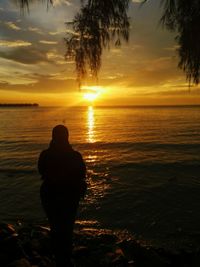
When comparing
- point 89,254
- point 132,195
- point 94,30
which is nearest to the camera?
point 94,30

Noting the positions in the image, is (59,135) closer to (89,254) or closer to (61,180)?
(61,180)

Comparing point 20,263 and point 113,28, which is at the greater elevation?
point 113,28

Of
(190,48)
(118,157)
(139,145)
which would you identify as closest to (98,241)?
(190,48)

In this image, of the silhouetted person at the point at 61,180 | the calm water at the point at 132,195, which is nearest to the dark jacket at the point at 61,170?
the silhouetted person at the point at 61,180

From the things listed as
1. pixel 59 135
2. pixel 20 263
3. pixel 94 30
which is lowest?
pixel 20 263

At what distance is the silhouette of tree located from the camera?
3908mm

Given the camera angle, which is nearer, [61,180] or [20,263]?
[61,180]

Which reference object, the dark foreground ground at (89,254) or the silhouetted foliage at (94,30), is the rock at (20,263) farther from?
the silhouetted foliage at (94,30)

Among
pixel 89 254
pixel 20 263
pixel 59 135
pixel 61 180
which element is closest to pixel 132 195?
pixel 89 254

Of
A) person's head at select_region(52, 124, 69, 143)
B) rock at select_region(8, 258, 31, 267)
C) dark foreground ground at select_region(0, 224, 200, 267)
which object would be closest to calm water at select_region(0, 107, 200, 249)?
dark foreground ground at select_region(0, 224, 200, 267)

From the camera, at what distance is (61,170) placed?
468 centimetres

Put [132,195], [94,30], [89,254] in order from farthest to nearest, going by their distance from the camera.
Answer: [132,195], [89,254], [94,30]

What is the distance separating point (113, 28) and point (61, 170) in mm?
2268

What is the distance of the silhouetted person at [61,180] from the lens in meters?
4.68
